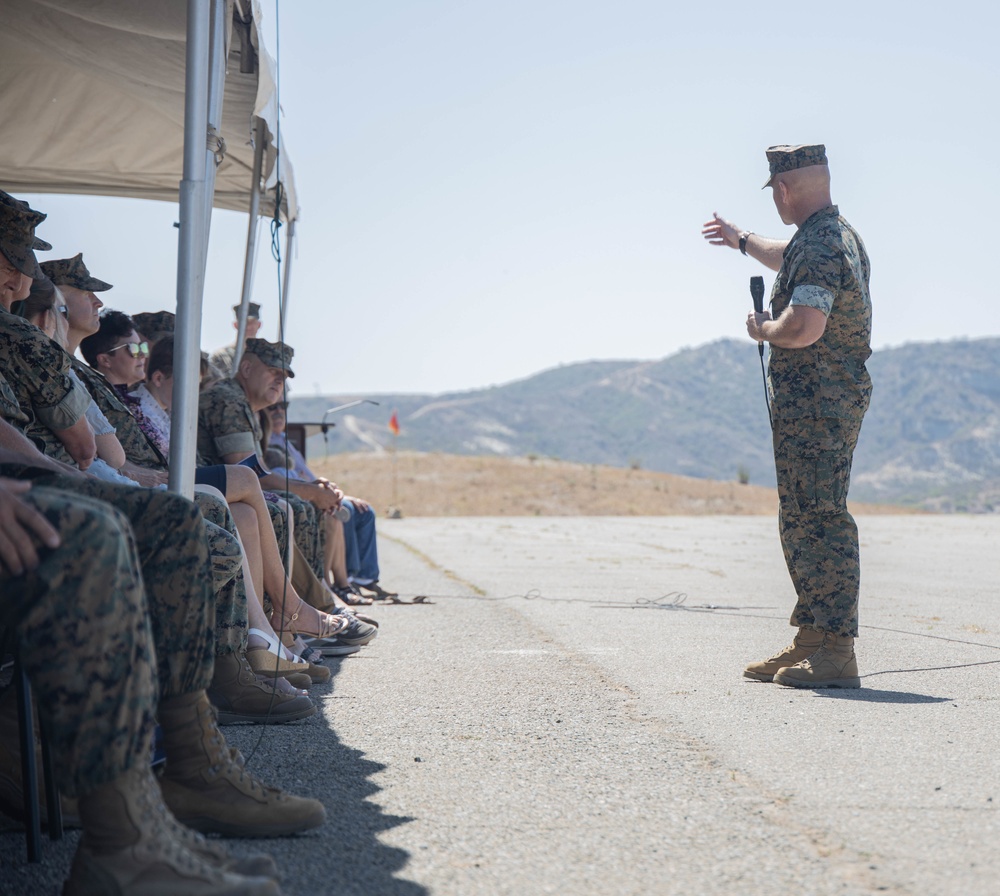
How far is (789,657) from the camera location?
4621mm

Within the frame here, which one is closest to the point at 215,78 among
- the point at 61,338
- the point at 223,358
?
the point at 61,338

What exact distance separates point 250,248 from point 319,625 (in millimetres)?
2703

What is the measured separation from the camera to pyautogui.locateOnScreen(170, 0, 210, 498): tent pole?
331 cm

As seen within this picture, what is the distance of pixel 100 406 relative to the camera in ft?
13.9

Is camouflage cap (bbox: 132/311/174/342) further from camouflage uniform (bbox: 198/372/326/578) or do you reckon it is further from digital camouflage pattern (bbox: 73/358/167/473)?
digital camouflage pattern (bbox: 73/358/167/473)

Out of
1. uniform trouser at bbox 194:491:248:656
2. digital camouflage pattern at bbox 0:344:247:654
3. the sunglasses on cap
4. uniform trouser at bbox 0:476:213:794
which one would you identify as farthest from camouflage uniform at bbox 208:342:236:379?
uniform trouser at bbox 0:476:213:794

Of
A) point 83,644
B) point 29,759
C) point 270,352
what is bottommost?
point 29,759

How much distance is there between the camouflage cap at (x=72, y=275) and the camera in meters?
4.52

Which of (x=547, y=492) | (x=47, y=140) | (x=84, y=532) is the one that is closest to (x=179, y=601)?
(x=84, y=532)

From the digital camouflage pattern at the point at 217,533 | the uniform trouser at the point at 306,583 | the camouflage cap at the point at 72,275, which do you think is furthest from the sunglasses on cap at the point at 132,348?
the uniform trouser at the point at 306,583

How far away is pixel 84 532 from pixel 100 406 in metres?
2.40

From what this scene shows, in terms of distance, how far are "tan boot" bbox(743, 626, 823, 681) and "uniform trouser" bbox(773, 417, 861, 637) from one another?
47mm

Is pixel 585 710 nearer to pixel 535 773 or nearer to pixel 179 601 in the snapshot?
pixel 535 773

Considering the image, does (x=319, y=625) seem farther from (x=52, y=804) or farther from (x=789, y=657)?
(x=52, y=804)
